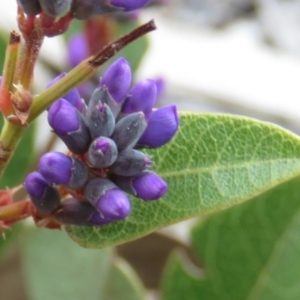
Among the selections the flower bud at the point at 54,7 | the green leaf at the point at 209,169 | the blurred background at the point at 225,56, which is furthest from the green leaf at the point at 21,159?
the blurred background at the point at 225,56

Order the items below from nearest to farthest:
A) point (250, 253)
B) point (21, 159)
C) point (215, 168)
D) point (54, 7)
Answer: point (54, 7) < point (215, 168) < point (250, 253) < point (21, 159)

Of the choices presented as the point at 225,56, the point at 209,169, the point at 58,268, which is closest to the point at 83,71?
the point at 209,169

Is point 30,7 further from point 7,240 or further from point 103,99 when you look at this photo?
point 7,240

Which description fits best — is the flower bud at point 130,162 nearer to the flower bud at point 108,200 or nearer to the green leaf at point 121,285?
the flower bud at point 108,200

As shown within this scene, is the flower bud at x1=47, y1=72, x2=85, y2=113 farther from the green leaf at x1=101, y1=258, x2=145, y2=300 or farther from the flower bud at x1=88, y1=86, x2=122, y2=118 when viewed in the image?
the green leaf at x1=101, y1=258, x2=145, y2=300

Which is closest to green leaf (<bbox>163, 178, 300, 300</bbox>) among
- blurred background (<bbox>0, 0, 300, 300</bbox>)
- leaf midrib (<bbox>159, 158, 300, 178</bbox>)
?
leaf midrib (<bbox>159, 158, 300, 178</bbox>)

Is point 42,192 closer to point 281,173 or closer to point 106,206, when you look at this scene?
point 106,206
